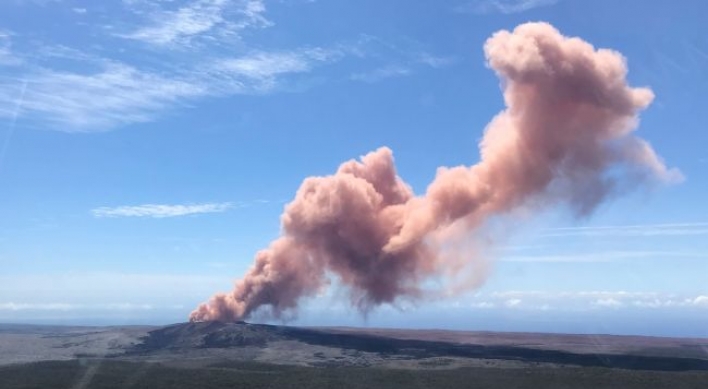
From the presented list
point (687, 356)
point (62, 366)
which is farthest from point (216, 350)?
point (687, 356)

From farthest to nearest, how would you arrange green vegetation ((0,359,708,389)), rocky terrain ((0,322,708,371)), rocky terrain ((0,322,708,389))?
rocky terrain ((0,322,708,371)), rocky terrain ((0,322,708,389)), green vegetation ((0,359,708,389))

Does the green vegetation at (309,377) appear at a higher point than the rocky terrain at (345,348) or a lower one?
lower

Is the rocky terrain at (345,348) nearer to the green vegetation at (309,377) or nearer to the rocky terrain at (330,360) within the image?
the rocky terrain at (330,360)

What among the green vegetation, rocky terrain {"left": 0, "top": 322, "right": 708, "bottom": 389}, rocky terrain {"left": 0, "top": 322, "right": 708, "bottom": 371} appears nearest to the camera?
the green vegetation

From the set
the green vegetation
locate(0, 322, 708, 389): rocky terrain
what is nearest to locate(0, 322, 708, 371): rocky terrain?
locate(0, 322, 708, 389): rocky terrain

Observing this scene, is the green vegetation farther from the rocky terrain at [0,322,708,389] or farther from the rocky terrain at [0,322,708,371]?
the rocky terrain at [0,322,708,371]

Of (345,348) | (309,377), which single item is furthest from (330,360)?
(309,377)

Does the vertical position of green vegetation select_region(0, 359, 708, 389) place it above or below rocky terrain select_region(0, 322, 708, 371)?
below

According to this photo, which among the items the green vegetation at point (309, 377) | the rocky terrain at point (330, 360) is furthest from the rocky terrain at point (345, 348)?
the green vegetation at point (309, 377)

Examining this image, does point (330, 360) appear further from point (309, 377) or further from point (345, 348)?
point (309, 377)
